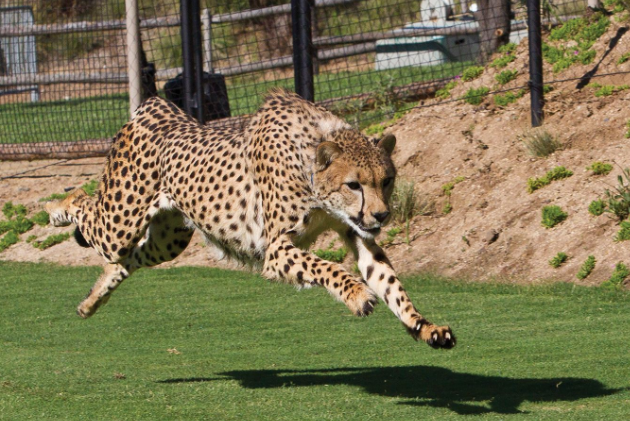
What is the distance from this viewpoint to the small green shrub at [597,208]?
9.44 metres

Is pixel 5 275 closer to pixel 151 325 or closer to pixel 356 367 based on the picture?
pixel 151 325

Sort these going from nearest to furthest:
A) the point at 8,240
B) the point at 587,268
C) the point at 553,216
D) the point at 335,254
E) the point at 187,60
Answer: the point at 587,268 → the point at 553,216 → the point at 335,254 → the point at 8,240 → the point at 187,60

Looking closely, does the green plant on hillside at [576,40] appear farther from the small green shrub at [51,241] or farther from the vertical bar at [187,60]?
the small green shrub at [51,241]

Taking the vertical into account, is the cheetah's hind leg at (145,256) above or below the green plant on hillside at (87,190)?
above

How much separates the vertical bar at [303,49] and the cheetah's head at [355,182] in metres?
5.83

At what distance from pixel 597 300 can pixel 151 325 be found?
3.59 metres

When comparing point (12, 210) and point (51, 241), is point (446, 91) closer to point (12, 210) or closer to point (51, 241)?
point (51, 241)

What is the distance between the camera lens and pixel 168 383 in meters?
6.50

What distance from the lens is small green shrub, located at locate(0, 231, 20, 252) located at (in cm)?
1289

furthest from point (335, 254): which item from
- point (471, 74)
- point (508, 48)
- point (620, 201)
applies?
point (508, 48)

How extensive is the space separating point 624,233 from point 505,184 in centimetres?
191

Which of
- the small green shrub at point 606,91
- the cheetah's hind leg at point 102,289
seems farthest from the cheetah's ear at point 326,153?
the small green shrub at point 606,91

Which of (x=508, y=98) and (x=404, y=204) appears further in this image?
(x=508, y=98)

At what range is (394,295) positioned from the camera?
5.76 meters
